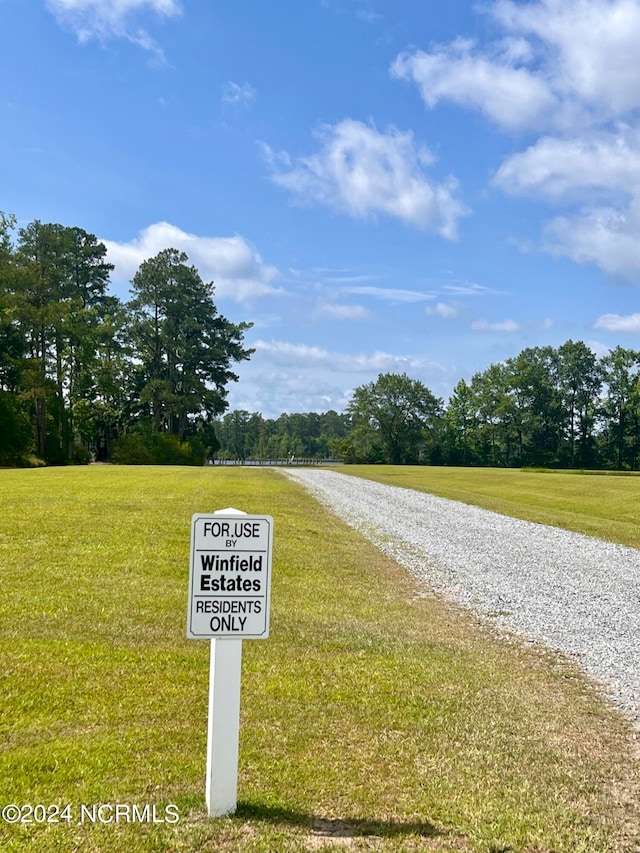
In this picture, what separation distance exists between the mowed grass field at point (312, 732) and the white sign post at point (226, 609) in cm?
28

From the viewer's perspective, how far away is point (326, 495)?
26469 millimetres

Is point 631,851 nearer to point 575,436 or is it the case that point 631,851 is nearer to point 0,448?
point 0,448

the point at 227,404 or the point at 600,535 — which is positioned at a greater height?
the point at 227,404

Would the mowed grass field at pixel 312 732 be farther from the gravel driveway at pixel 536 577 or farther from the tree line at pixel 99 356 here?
the tree line at pixel 99 356

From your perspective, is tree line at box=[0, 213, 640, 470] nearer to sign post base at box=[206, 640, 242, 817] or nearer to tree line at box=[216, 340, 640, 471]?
tree line at box=[216, 340, 640, 471]

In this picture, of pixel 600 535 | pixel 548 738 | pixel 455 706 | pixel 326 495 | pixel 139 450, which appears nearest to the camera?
pixel 548 738

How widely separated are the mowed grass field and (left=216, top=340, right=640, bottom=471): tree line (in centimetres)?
8078

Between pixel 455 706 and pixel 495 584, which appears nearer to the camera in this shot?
pixel 455 706

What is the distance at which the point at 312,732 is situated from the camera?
4438mm

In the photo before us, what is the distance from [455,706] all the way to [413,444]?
8806 centimetres

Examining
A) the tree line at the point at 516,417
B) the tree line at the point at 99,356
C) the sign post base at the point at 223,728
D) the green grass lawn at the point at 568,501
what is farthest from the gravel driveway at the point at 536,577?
the tree line at the point at 516,417

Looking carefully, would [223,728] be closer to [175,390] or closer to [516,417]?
[175,390]

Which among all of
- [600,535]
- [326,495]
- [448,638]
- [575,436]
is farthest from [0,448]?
[575,436]

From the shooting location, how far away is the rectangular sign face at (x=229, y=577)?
3.36 metres
